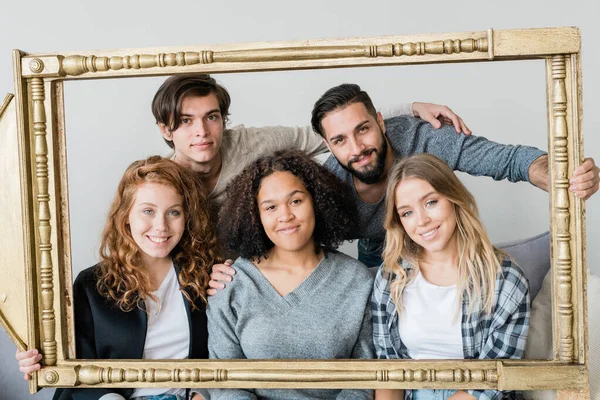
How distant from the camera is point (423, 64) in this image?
1.75 metres

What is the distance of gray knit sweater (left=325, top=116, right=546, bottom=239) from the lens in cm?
178

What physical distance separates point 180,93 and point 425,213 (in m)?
0.59

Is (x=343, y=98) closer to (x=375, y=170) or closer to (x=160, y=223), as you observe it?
(x=375, y=170)

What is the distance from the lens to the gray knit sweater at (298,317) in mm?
1820

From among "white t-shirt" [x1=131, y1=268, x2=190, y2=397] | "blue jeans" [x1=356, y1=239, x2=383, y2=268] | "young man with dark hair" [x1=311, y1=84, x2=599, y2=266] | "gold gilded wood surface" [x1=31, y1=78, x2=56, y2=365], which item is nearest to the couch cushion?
"young man with dark hair" [x1=311, y1=84, x2=599, y2=266]

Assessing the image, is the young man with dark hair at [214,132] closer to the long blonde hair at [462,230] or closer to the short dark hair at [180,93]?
the short dark hair at [180,93]

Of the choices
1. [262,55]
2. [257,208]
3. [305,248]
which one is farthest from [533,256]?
[262,55]

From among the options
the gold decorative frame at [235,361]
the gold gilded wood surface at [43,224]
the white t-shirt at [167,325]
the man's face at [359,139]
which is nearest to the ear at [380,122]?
the man's face at [359,139]

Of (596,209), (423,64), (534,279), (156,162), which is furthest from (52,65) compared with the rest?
(596,209)

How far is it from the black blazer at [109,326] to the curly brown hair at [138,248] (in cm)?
2

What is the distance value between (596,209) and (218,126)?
1.15 metres

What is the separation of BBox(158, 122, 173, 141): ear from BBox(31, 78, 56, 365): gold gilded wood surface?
0.84 ft

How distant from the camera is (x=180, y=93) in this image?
5.92 ft

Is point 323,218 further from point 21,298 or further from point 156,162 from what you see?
point 21,298
